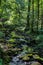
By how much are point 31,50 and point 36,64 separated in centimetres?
222

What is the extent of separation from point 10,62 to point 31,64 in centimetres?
105

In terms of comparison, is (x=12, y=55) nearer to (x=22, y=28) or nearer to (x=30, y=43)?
(x=30, y=43)

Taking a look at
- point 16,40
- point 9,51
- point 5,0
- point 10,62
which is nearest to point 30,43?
point 16,40

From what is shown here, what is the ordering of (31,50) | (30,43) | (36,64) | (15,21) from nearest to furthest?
(36,64), (31,50), (30,43), (15,21)

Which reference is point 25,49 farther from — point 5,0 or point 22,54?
point 5,0

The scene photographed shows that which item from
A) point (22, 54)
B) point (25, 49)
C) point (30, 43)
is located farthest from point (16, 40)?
point (22, 54)

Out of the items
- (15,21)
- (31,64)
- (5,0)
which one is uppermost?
(5,0)

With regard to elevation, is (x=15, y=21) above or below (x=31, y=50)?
above

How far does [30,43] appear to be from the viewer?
12164 mm

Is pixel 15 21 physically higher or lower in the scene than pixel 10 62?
higher

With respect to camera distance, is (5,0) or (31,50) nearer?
(5,0)

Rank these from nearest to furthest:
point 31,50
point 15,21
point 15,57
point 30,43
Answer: point 15,57 → point 31,50 → point 30,43 → point 15,21

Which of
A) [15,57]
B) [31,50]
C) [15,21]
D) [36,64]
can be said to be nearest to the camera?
[36,64]

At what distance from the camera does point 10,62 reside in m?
8.45
